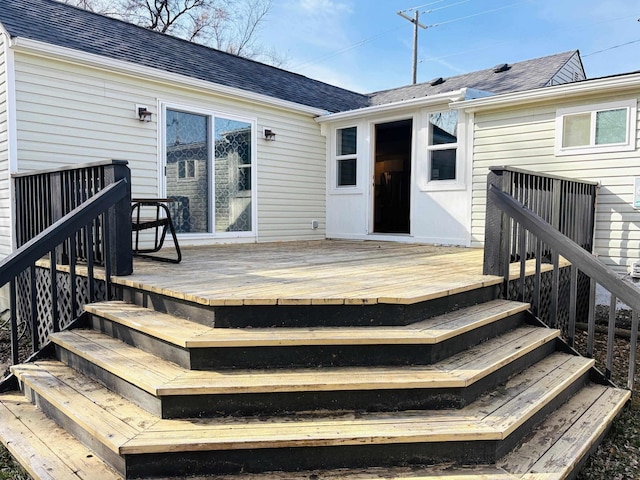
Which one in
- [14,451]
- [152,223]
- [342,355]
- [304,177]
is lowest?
[14,451]

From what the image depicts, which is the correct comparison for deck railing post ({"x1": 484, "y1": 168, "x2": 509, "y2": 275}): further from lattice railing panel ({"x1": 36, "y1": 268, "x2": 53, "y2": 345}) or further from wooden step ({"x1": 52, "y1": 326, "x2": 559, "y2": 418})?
lattice railing panel ({"x1": 36, "y1": 268, "x2": 53, "y2": 345})

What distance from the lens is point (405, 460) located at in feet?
6.41

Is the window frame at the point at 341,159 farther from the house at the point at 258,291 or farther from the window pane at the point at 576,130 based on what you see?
the window pane at the point at 576,130

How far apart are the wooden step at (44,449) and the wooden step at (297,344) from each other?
0.55 m

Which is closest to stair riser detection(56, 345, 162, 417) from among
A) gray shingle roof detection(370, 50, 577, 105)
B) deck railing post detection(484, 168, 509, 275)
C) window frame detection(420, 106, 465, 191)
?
deck railing post detection(484, 168, 509, 275)

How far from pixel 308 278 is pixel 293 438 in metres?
1.45

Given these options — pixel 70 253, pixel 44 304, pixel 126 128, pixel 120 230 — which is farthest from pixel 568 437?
pixel 126 128

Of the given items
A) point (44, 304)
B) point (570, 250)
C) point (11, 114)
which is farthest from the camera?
point (11, 114)

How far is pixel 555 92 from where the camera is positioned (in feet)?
17.3

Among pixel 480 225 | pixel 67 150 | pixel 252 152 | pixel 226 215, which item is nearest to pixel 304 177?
pixel 252 152

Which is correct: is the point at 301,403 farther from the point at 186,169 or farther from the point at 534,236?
the point at 186,169

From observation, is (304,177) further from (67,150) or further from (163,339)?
(163,339)

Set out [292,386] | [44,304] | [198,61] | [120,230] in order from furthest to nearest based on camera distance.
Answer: [198,61] → [44,304] → [120,230] → [292,386]

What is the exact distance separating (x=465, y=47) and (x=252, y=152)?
1853 cm
